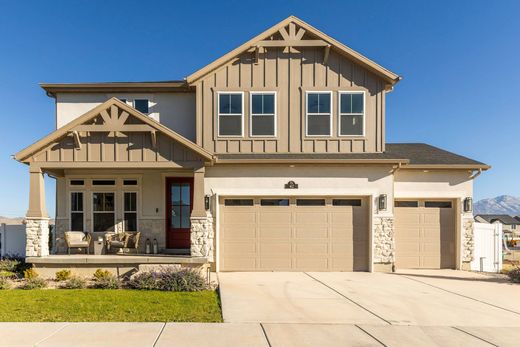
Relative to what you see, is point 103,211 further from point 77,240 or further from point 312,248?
point 312,248

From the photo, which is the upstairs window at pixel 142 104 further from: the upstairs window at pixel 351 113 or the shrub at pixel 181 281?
the upstairs window at pixel 351 113

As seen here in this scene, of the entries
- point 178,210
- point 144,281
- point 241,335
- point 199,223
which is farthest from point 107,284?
point 241,335

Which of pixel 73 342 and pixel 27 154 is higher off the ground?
pixel 27 154

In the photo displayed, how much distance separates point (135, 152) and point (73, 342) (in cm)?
621

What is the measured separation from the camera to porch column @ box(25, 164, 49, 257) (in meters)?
10.1

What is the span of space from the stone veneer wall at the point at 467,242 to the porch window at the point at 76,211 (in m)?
14.3

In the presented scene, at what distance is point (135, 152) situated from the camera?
10.2 meters

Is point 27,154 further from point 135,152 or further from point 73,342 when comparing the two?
point 73,342

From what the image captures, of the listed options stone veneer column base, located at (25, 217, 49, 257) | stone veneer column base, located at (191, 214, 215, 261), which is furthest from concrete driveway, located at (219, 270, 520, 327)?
stone veneer column base, located at (25, 217, 49, 257)

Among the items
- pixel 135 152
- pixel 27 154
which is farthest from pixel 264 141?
pixel 27 154

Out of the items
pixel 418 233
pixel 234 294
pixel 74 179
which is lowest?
pixel 234 294

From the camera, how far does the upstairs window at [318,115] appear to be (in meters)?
11.9

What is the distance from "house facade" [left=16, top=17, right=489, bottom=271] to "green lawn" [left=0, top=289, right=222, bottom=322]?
3.41 m

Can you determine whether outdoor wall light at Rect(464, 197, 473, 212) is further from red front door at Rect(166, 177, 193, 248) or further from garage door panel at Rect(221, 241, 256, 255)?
red front door at Rect(166, 177, 193, 248)
